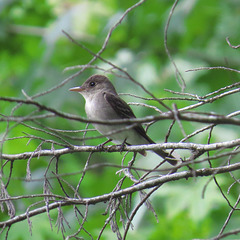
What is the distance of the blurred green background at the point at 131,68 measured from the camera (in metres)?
6.10

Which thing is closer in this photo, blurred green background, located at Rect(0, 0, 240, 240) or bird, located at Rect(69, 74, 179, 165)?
bird, located at Rect(69, 74, 179, 165)

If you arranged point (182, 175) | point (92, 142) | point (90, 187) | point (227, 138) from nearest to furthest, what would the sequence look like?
point (182, 175) < point (227, 138) < point (90, 187) < point (92, 142)

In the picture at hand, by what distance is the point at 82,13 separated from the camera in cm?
807

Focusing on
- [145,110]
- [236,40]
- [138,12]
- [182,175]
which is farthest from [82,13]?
[182,175]

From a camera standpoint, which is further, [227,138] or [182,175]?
[227,138]

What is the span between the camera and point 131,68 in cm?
741

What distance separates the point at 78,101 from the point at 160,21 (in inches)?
66.3

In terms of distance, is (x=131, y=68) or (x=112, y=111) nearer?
(x=112, y=111)

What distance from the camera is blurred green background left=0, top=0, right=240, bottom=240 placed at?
610 cm

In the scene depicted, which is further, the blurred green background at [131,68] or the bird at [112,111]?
the blurred green background at [131,68]

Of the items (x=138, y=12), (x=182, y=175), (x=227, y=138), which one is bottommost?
(x=182, y=175)

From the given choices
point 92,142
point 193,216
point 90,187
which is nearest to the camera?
point 193,216

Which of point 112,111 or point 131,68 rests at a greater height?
point 131,68

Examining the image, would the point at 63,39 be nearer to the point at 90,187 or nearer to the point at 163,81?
the point at 163,81
